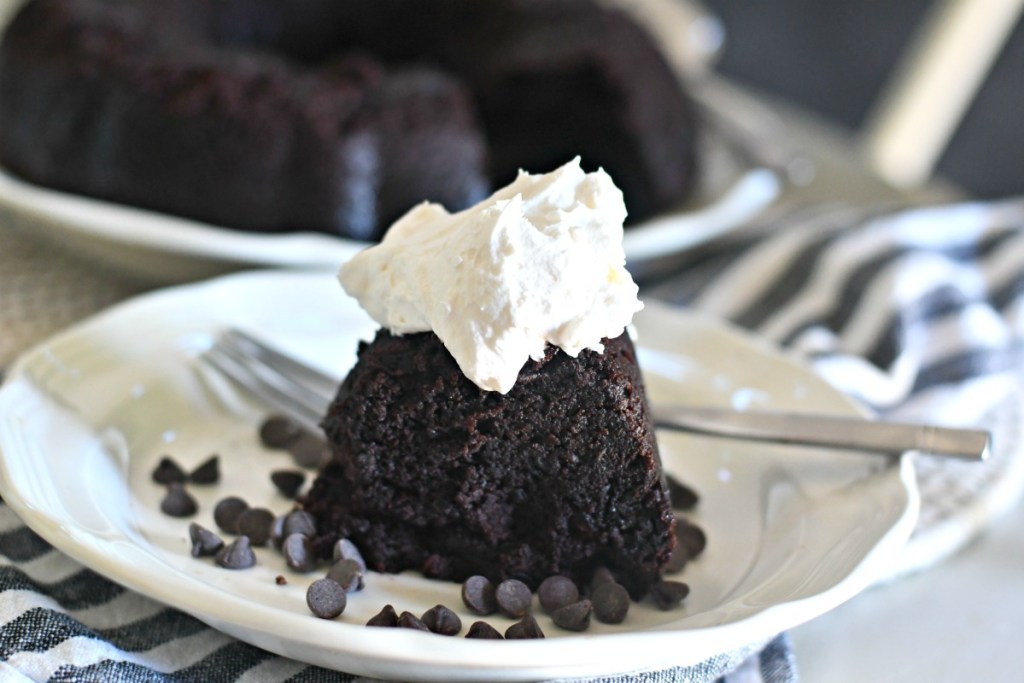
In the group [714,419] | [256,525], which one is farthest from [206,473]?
[714,419]

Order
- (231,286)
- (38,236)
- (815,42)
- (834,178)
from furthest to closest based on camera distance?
1. (815,42)
2. (834,178)
3. (38,236)
4. (231,286)

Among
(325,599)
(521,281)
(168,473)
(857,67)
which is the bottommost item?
(168,473)

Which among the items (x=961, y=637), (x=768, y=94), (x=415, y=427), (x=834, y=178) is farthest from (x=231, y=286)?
(x=768, y=94)

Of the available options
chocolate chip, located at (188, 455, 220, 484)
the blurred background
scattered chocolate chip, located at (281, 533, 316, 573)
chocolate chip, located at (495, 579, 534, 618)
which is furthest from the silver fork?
the blurred background

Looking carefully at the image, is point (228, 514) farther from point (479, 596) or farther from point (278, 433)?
point (479, 596)

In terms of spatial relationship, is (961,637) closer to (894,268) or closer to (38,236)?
(894,268)

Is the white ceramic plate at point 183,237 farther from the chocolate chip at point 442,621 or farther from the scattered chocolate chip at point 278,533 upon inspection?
the chocolate chip at point 442,621

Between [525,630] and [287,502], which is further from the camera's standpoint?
[287,502]
